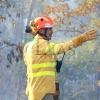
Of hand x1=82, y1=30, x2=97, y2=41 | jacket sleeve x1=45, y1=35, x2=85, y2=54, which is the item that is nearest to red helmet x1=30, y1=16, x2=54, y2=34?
jacket sleeve x1=45, y1=35, x2=85, y2=54

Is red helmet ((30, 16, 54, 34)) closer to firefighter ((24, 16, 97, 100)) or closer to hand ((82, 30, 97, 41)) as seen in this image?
firefighter ((24, 16, 97, 100))

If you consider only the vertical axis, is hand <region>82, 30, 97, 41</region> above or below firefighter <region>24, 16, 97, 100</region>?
above

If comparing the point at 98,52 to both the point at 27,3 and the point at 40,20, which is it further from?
the point at 40,20

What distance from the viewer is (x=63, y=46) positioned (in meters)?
6.20

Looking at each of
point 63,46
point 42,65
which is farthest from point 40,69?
point 63,46

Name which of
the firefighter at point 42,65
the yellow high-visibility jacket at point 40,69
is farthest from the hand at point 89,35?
the yellow high-visibility jacket at point 40,69

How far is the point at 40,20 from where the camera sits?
6.71m

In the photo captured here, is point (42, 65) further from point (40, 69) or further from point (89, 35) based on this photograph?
point (89, 35)

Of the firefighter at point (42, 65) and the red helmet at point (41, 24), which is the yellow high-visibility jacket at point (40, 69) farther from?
the red helmet at point (41, 24)

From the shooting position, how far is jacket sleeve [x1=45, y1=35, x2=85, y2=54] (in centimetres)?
620

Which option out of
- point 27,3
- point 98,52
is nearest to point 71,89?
point 98,52

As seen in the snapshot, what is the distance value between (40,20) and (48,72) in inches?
28.4

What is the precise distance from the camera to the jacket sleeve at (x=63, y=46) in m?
6.20

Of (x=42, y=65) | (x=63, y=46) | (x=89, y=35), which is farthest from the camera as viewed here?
(x=42, y=65)
